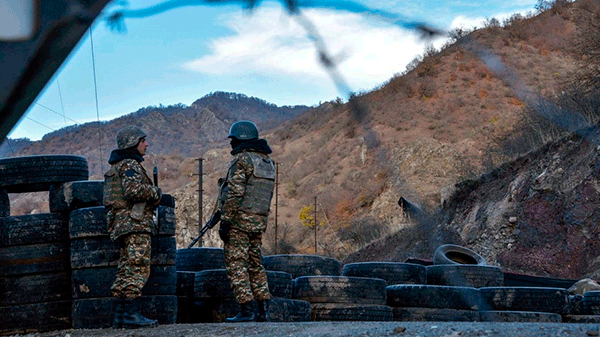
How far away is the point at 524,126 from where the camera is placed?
26359 millimetres

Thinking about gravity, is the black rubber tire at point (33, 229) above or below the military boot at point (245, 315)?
above

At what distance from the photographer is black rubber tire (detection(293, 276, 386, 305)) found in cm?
912

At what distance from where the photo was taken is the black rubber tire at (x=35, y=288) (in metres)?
7.70

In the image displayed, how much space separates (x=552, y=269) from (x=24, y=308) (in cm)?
1446

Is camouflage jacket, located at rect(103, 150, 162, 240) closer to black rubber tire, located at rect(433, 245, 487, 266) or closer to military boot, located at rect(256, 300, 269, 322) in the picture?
military boot, located at rect(256, 300, 269, 322)

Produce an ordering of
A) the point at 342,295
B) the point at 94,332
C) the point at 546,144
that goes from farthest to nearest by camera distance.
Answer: the point at 546,144 → the point at 342,295 → the point at 94,332

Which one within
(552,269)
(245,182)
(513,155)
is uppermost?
(513,155)

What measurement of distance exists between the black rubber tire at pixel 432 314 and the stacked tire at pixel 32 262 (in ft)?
12.2

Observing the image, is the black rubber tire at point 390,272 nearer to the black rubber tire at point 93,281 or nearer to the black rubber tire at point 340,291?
the black rubber tire at point 340,291

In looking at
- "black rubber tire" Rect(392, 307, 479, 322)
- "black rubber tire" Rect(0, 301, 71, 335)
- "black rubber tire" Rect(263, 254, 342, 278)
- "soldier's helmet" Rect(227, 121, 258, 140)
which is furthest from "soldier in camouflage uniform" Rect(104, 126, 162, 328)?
"black rubber tire" Rect(263, 254, 342, 278)

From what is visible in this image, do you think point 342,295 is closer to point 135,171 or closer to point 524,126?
point 135,171

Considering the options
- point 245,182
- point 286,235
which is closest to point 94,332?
point 245,182

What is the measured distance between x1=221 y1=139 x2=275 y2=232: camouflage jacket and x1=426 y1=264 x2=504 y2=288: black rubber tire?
4.17 metres

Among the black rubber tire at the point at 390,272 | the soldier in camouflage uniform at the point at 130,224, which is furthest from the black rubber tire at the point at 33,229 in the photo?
the black rubber tire at the point at 390,272
